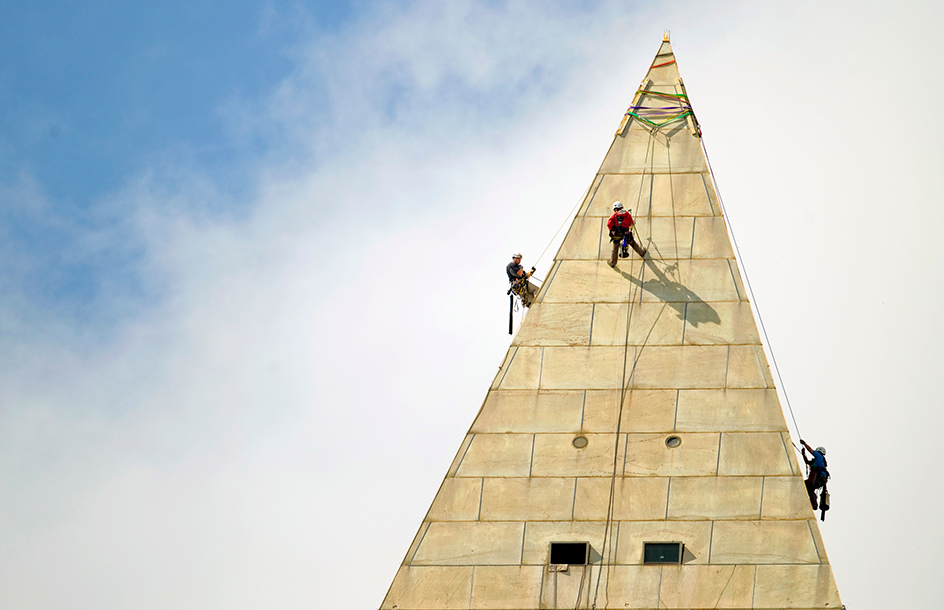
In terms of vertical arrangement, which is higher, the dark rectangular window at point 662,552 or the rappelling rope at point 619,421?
the rappelling rope at point 619,421

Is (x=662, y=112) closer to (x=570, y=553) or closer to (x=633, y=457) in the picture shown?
(x=633, y=457)

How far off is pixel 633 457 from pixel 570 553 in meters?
3.56

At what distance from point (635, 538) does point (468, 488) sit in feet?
17.5

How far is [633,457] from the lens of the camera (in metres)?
46.5

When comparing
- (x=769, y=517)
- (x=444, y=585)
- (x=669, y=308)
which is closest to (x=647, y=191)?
(x=669, y=308)

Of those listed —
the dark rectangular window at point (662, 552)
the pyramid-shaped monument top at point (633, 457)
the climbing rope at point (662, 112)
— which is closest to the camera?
the pyramid-shaped monument top at point (633, 457)

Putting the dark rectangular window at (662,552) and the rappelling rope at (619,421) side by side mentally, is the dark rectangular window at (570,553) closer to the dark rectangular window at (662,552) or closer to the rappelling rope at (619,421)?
the rappelling rope at (619,421)

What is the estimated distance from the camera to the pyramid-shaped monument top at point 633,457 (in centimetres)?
4519

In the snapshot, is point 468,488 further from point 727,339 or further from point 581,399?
point 727,339

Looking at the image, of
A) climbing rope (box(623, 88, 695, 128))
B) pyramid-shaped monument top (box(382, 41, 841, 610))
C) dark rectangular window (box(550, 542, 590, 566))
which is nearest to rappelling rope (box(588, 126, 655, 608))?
pyramid-shaped monument top (box(382, 41, 841, 610))

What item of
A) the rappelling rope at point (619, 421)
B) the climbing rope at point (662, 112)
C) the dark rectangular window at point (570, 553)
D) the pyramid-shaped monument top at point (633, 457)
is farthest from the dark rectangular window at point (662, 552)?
the climbing rope at point (662, 112)

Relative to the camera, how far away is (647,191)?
49.5 m

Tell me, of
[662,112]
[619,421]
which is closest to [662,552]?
[619,421]

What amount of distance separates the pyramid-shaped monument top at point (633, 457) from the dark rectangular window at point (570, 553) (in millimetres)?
43
